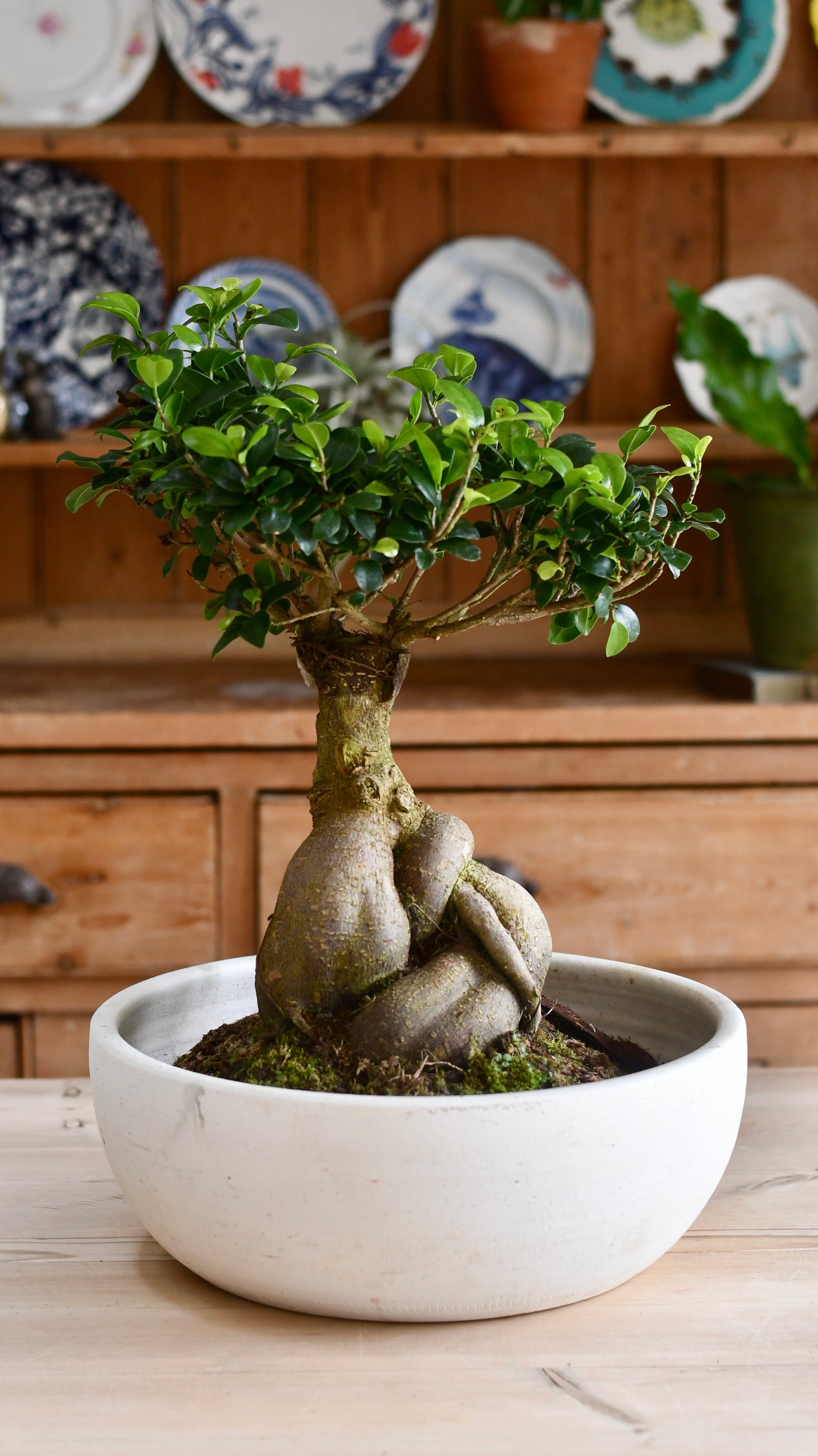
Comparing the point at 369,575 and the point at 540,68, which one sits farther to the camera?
the point at 540,68

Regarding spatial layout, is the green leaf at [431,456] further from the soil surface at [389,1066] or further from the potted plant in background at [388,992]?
the soil surface at [389,1066]

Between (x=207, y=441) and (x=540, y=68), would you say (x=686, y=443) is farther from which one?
(x=540, y=68)

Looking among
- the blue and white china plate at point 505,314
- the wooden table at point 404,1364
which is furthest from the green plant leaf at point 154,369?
the blue and white china plate at point 505,314

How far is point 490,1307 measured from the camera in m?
0.49

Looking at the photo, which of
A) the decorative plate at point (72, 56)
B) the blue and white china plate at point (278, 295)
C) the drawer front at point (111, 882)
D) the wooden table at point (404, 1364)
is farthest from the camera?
the blue and white china plate at point (278, 295)

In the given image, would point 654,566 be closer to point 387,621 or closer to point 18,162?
point 387,621

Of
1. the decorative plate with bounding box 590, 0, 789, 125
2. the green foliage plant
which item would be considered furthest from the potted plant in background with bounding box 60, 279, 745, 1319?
the decorative plate with bounding box 590, 0, 789, 125

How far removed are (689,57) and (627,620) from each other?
162 cm

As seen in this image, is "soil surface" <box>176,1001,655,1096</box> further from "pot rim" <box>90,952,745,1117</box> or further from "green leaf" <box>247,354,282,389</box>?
"green leaf" <box>247,354,282,389</box>

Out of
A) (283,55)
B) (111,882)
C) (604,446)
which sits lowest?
(111,882)

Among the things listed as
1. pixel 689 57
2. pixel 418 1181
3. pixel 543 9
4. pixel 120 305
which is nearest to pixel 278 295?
pixel 543 9

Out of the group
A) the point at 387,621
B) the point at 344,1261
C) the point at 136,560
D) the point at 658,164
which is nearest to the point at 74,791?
the point at 136,560

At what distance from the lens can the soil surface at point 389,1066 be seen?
1.73ft

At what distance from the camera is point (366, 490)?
1.61 ft
